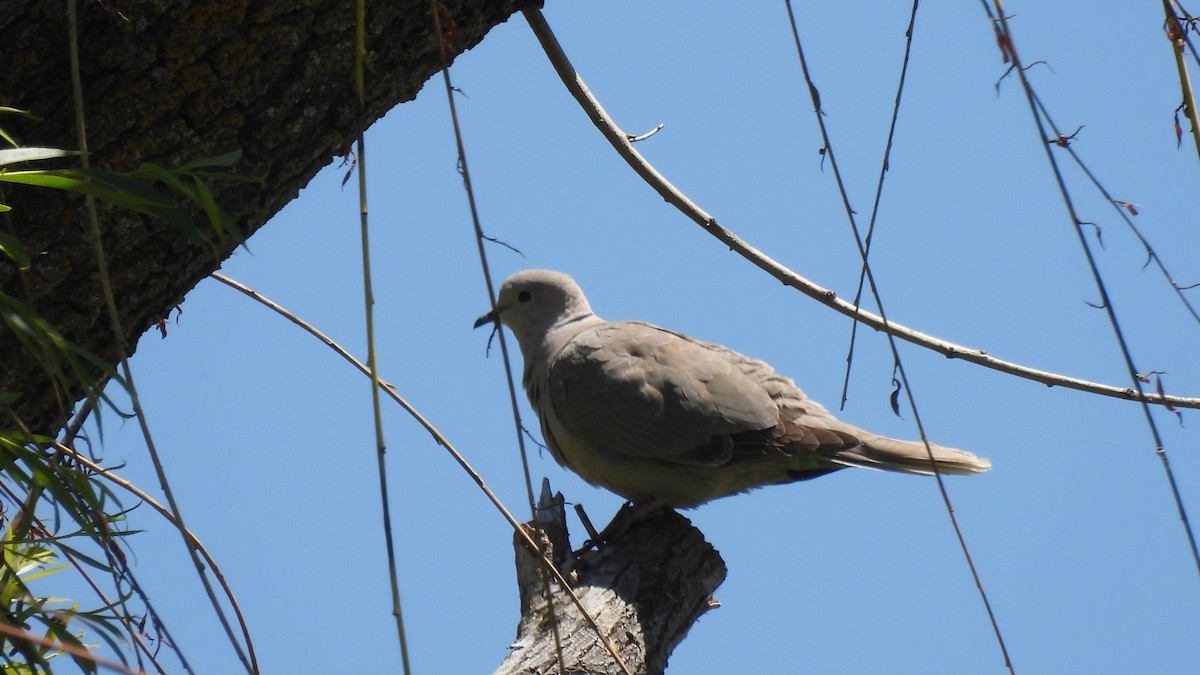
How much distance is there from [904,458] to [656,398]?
2.55ft

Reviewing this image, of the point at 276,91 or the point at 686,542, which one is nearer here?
the point at 276,91

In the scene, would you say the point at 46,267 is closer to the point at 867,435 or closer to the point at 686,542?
the point at 686,542

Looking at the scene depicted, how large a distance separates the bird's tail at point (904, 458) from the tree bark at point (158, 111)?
6.46 ft

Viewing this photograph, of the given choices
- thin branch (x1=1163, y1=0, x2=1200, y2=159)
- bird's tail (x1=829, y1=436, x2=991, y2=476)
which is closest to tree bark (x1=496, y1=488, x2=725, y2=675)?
bird's tail (x1=829, y1=436, x2=991, y2=476)

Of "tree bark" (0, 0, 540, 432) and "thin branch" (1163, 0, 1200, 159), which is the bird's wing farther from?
"thin branch" (1163, 0, 1200, 159)

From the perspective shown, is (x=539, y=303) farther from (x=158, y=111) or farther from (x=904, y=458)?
(x=158, y=111)

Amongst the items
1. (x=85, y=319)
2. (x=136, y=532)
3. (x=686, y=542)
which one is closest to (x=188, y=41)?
(x=85, y=319)

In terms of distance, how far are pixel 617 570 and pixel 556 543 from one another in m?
0.18

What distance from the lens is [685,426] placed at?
3480 mm

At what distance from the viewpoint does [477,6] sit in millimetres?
2172

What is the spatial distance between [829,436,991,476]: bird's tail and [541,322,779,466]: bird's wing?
271 mm

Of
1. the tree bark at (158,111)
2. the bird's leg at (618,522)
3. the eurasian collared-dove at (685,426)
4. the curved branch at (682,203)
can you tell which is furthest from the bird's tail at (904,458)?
the tree bark at (158,111)

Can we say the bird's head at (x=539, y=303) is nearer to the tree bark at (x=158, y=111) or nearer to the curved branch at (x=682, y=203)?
the curved branch at (x=682, y=203)

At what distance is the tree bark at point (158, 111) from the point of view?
178 cm
